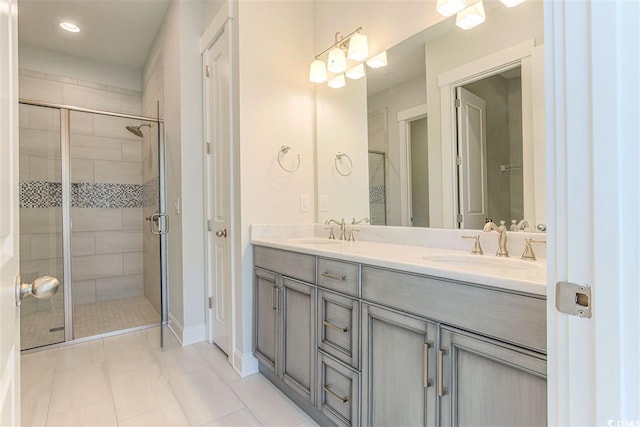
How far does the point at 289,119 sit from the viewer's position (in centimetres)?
228

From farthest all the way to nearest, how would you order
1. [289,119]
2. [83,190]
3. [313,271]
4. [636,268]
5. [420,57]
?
[83,190] → [289,119] → [420,57] → [313,271] → [636,268]

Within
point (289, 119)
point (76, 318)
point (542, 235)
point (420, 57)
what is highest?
point (420, 57)

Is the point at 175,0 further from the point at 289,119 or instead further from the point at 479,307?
the point at 479,307

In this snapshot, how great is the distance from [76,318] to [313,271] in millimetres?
2786

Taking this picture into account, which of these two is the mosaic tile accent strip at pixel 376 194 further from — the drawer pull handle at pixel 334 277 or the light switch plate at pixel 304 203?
the drawer pull handle at pixel 334 277

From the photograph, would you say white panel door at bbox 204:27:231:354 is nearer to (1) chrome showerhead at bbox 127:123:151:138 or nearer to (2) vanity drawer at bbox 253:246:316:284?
(2) vanity drawer at bbox 253:246:316:284

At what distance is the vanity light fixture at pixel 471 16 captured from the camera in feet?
4.83

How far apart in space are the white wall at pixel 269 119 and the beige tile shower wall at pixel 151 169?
1211 mm

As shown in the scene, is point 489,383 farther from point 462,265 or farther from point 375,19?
point 375,19

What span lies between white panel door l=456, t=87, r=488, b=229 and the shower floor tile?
283 centimetres

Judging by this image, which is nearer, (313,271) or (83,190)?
(313,271)

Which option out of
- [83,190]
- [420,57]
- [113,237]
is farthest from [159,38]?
[420,57]

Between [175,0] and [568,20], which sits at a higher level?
[175,0]

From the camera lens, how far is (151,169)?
3.35 m
